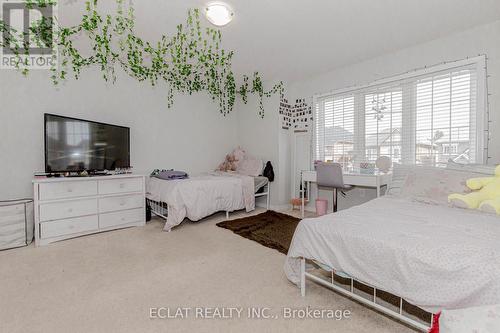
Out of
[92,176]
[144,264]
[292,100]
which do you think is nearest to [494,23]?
[292,100]

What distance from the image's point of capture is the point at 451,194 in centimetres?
196

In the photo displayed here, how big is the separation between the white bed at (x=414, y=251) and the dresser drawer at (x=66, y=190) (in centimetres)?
250

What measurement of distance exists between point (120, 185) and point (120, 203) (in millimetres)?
232

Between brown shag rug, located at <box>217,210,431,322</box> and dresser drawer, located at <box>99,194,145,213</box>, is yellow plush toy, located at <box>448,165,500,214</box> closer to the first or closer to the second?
brown shag rug, located at <box>217,210,431,322</box>

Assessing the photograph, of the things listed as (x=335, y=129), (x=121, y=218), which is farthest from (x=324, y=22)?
(x=121, y=218)

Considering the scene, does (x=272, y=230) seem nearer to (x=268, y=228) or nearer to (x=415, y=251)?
(x=268, y=228)

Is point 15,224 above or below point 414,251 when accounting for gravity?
below

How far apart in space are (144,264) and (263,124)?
3.16 meters

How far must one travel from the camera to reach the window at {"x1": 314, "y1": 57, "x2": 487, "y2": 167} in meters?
2.66

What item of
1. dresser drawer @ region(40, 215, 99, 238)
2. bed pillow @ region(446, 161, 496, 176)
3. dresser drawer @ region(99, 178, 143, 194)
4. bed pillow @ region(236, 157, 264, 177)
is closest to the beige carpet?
dresser drawer @ region(40, 215, 99, 238)

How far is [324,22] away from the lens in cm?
245

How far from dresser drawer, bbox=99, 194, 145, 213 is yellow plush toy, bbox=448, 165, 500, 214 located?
340cm

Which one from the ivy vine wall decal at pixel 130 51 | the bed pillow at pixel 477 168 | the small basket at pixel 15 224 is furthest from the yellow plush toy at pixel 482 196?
the small basket at pixel 15 224

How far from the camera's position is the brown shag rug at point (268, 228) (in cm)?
268
